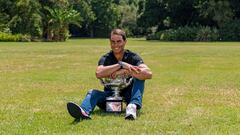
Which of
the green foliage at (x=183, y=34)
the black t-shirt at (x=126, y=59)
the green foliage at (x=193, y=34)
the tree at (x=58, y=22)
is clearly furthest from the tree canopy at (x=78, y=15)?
the black t-shirt at (x=126, y=59)

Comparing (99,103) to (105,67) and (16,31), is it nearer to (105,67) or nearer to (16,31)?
(105,67)

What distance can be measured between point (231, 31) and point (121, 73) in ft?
171

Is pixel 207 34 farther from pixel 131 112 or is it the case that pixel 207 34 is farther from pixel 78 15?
pixel 131 112

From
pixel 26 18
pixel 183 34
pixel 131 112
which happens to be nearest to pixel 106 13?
pixel 183 34

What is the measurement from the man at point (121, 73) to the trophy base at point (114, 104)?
0.15 meters

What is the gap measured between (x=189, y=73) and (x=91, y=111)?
8.67m

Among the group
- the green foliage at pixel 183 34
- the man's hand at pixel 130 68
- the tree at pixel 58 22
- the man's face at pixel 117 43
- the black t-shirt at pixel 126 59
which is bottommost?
the green foliage at pixel 183 34

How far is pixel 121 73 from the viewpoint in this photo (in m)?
7.48

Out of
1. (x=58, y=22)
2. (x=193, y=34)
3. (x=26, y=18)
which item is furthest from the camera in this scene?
(x=193, y=34)

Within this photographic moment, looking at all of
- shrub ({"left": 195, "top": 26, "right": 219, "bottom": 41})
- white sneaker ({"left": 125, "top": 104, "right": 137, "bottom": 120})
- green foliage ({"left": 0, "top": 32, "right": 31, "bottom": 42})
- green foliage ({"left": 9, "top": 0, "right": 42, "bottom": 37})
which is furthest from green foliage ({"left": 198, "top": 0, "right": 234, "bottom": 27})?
white sneaker ({"left": 125, "top": 104, "right": 137, "bottom": 120})

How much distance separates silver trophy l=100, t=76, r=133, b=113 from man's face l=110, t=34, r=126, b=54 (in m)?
0.46

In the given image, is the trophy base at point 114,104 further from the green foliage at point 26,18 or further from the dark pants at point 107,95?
the green foliage at point 26,18

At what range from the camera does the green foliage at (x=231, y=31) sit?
2264 inches

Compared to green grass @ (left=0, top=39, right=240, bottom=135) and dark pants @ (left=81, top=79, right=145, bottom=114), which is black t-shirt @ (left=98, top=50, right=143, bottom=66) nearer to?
dark pants @ (left=81, top=79, right=145, bottom=114)
